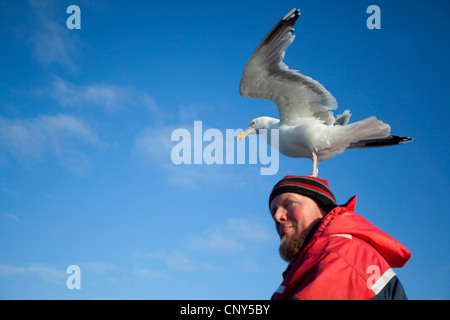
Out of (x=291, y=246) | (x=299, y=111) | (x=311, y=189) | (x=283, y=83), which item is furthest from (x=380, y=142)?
(x=291, y=246)

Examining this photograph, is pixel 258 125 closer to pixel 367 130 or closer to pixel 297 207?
pixel 367 130

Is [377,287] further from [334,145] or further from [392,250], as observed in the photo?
[334,145]

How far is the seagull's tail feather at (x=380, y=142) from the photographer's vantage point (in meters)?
6.90

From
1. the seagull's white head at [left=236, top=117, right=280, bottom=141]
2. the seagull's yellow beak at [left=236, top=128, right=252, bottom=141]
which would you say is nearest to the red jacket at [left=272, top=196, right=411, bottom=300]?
the seagull's white head at [left=236, top=117, right=280, bottom=141]

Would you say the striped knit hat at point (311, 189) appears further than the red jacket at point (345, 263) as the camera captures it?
Yes

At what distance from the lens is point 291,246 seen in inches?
110

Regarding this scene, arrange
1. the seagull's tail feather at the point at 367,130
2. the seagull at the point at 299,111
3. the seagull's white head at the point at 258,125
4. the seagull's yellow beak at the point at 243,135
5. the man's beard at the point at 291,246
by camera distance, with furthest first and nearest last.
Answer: the seagull's yellow beak at the point at 243,135 < the seagull's white head at the point at 258,125 < the seagull at the point at 299,111 < the seagull's tail feather at the point at 367,130 < the man's beard at the point at 291,246

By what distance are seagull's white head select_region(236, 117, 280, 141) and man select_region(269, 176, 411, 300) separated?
17.1ft

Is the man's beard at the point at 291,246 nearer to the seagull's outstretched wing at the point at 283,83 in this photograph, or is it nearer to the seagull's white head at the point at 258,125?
the seagull's outstretched wing at the point at 283,83

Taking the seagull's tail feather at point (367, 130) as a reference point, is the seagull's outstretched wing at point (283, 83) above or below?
above

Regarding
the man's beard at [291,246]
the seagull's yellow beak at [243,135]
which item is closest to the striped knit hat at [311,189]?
the man's beard at [291,246]

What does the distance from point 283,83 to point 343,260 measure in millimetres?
5592

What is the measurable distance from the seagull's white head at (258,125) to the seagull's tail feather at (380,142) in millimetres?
1669
